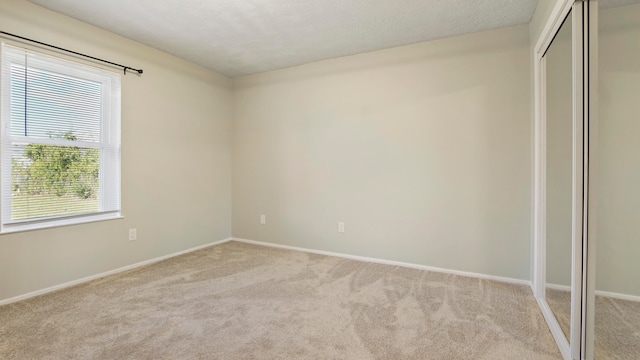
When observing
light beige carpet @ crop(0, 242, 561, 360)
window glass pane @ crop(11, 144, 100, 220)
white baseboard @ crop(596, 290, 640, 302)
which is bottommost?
light beige carpet @ crop(0, 242, 561, 360)

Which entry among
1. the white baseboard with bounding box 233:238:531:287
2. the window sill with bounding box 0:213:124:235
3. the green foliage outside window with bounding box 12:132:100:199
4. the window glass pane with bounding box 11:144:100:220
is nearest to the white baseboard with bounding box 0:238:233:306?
the window sill with bounding box 0:213:124:235

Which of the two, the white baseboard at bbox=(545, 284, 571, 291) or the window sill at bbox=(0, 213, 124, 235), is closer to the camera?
the white baseboard at bbox=(545, 284, 571, 291)

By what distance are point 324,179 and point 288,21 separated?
1.80 m

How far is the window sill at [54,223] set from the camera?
2.41 meters

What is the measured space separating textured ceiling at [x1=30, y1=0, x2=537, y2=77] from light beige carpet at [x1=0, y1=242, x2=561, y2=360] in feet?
7.87

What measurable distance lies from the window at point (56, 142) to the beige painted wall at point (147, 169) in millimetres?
124

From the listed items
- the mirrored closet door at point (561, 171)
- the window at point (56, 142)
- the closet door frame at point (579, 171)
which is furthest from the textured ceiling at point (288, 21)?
the closet door frame at point (579, 171)

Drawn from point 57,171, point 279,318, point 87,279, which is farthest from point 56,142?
point 279,318

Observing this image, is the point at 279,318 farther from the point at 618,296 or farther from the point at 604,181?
the point at 604,181

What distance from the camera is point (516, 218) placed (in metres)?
2.85

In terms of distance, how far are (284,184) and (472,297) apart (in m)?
2.52

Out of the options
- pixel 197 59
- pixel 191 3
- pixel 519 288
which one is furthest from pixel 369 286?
pixel 197 59

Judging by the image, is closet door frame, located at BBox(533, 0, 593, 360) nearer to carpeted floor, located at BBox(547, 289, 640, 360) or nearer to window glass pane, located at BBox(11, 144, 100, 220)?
carpeted floor, located at BBox(547, 289, 640, 360)

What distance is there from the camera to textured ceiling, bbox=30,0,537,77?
8.21ft
